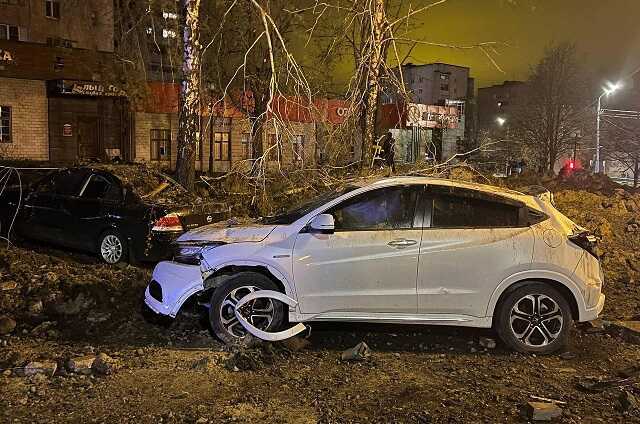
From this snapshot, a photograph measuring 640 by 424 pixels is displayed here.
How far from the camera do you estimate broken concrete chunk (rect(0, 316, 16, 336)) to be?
6.00 metres

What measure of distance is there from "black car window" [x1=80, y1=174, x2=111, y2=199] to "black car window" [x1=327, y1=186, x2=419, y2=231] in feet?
16.3

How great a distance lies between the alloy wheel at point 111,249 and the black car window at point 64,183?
1.13 meters

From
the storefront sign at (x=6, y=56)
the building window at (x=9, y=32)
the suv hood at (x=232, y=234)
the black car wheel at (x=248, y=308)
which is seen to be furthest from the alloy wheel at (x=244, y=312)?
the building window at (x=9, y=32)

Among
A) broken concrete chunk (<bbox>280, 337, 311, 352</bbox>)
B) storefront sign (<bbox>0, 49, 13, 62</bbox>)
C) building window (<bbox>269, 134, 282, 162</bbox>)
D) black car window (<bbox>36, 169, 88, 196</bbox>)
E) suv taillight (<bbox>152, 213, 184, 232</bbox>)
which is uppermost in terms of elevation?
storefront sign (<bbox>0, 49, 13, 62</bbox>)

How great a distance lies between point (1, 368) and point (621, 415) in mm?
4825

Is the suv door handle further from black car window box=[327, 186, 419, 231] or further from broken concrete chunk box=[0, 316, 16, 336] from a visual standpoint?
broken concrete chunk box=[0, 316, 16, 336]

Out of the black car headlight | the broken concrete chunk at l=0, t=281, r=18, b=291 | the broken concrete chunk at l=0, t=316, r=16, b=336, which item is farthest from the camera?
the broken concrete chunk at l=0, t=281, r=18, b=291

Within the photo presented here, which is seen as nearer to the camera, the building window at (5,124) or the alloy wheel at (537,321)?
the alloy wheel at (537,321)

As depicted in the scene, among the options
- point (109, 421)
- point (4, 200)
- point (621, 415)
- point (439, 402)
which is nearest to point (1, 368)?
point (109, 421)

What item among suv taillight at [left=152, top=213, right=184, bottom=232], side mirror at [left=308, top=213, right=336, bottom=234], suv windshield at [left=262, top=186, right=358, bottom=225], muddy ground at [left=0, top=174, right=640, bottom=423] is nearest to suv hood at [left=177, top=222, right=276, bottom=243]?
suv windshield at [left=262, top=186, right=358, bottom=225]

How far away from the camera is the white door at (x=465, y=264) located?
564cm

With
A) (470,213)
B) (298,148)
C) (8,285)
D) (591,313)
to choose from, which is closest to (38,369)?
(8,285)

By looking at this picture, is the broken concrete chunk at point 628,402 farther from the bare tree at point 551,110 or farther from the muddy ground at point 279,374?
the bare tree at point 551,110

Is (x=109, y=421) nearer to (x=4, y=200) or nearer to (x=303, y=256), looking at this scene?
(x=303, y=256)
